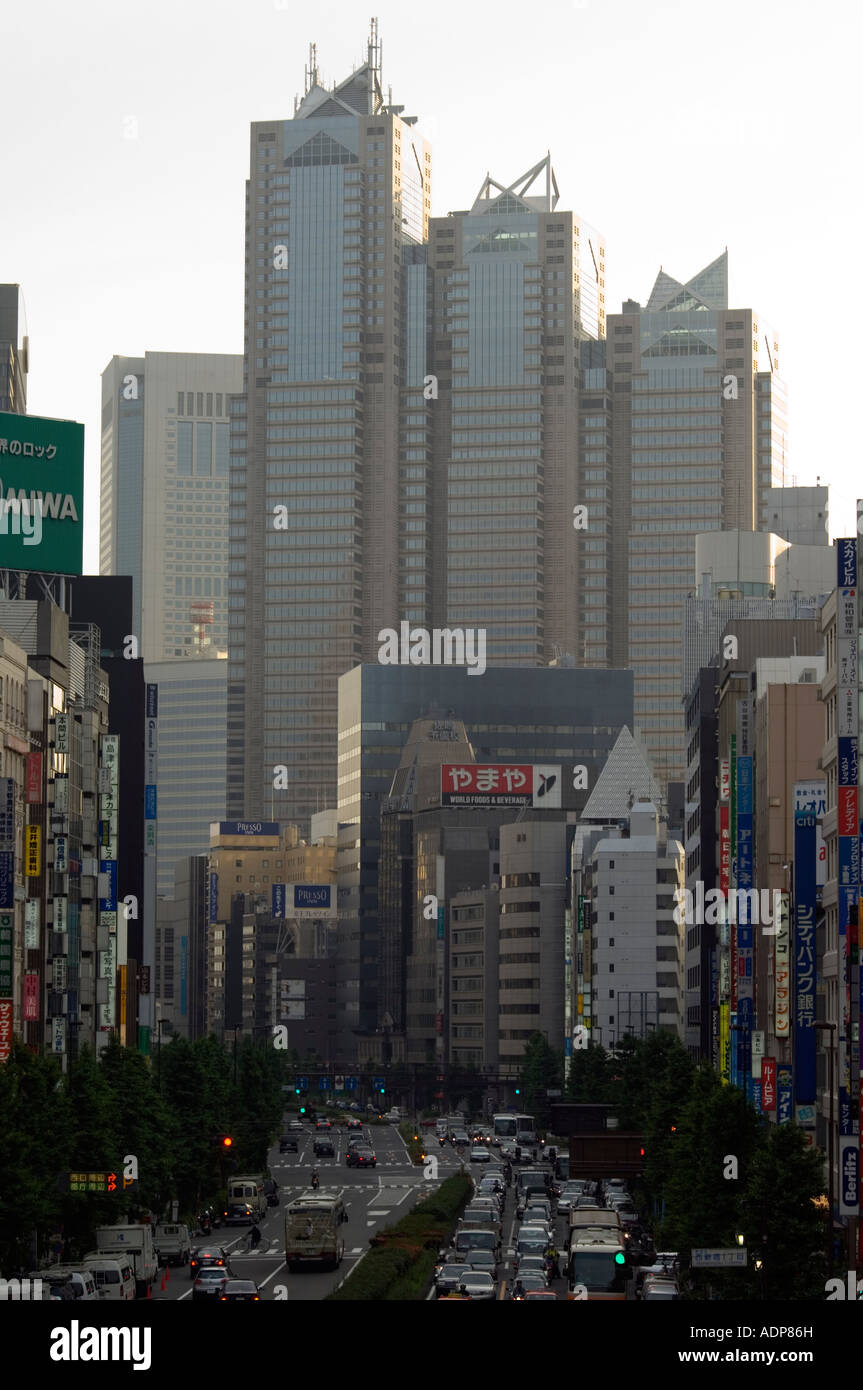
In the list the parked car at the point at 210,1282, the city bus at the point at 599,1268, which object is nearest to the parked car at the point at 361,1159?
the parked car at the point at 210,1282

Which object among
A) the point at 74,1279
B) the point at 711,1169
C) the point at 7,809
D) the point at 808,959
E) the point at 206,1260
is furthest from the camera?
the point at 7,809

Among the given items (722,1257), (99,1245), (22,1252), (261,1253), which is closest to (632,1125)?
(261,1253)

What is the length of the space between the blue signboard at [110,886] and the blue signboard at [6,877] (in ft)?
129

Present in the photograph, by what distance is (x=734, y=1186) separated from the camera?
73.2 m

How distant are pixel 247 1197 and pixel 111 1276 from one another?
47.8 m

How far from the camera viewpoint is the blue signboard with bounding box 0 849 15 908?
95.6m

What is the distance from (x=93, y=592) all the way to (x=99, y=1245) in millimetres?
108214

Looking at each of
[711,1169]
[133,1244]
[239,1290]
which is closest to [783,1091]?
[711,1169]

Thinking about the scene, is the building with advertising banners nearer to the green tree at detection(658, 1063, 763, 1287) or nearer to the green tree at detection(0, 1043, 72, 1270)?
the green tree at detection(658, 1063, 763, 1287)

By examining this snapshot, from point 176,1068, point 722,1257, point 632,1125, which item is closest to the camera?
point 722,1257

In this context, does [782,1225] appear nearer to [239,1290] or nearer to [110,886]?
[239,1290]
